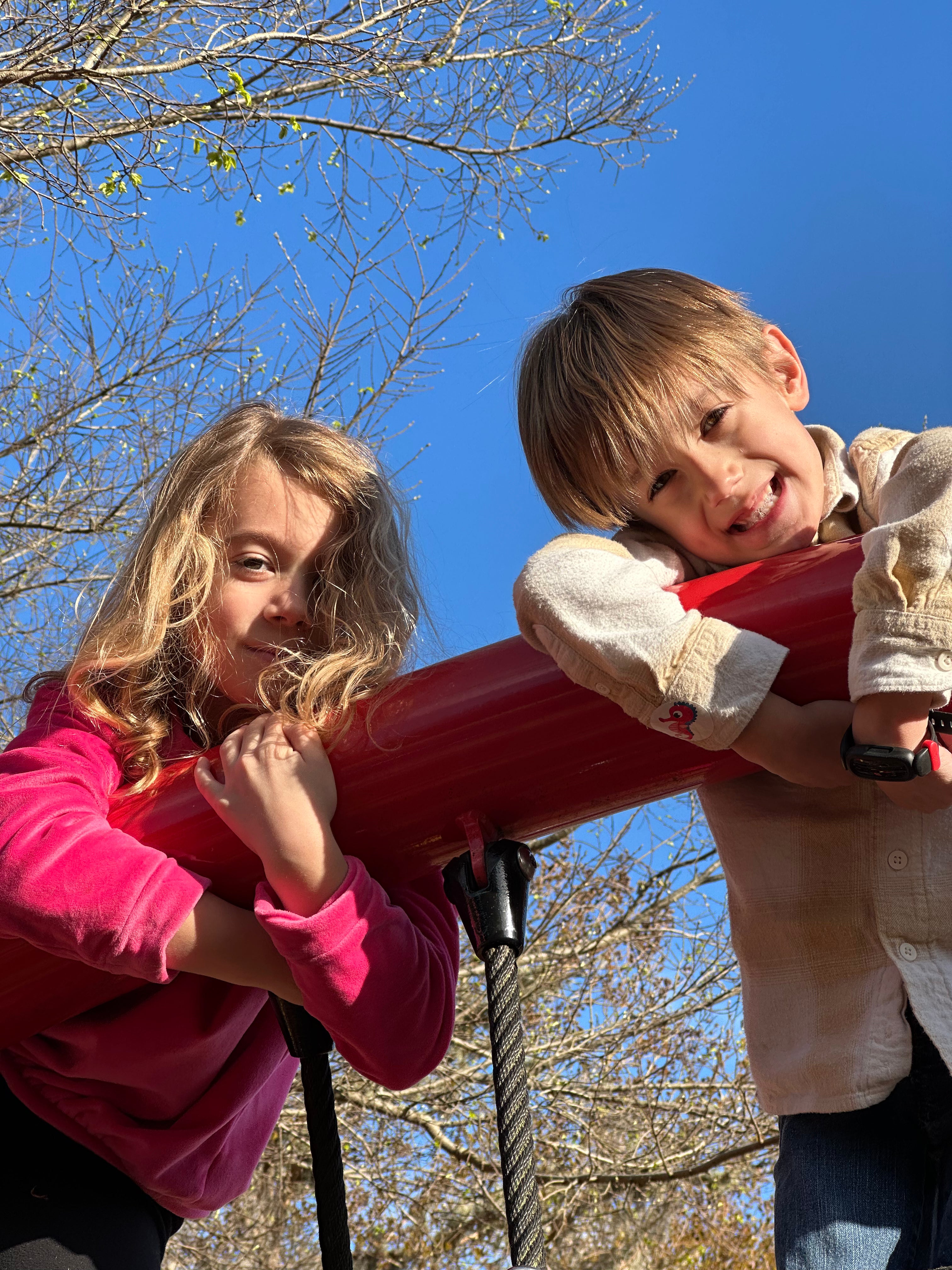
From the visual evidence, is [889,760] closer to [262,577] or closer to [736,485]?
[736,485]

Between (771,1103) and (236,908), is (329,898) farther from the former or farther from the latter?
(771,1103)

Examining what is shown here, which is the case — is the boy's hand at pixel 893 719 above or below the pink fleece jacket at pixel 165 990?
above

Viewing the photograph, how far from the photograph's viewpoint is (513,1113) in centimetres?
92

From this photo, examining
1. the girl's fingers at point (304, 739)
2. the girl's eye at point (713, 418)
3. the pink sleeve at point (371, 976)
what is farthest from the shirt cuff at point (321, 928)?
the girl's eye at point (713, 418)

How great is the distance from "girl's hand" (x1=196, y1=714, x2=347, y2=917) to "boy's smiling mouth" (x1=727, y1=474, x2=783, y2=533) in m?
0.50

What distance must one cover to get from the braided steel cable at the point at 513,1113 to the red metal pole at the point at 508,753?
154 mm

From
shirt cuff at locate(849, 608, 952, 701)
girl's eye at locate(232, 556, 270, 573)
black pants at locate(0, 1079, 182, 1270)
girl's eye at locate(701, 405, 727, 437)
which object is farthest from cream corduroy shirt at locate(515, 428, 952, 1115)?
black pants at locate(0, 1079, 182, 1270)

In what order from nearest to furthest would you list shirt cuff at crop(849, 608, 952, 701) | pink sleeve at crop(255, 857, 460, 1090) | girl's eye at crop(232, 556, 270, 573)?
shirt cuff at crop(849, 608, 952, 701)
pink sleeve at crop(255, 857, 460, 1090)
girl's eye at crop(232, 556, 270, 573)

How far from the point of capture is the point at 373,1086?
4953 mm

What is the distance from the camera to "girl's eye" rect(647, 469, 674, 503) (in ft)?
4.29

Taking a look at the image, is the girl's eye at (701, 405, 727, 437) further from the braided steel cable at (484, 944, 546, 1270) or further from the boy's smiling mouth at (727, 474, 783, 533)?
the braided steel cable at (484, 944, 546, 1270)

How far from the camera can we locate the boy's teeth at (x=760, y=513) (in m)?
1.28

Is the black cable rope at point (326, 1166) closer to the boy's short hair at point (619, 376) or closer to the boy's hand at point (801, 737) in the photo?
the boy's hand at point (801, 737)

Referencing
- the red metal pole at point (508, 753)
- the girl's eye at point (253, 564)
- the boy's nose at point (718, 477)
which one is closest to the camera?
the red metal pole at point (508, 753)
